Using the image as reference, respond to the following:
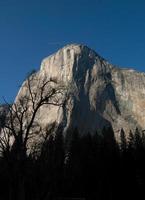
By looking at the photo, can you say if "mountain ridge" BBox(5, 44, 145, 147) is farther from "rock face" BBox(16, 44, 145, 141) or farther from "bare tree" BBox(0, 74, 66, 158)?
"bare tree" BBox(0, 74, 66, 158)

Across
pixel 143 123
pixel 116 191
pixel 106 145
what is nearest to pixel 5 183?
pixel 116 191

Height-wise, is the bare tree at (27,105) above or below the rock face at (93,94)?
below

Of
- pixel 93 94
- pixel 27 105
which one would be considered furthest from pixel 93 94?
pixel 27 105

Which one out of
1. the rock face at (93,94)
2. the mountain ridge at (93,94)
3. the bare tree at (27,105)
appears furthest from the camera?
the rock face at (93,94)

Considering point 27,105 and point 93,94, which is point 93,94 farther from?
point 27,105

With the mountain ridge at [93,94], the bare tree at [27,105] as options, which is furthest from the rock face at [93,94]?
the bare tree at [27,105]

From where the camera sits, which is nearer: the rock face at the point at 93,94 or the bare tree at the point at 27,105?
the bare tree at the point at 27,105

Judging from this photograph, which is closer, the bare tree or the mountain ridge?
the bare tree

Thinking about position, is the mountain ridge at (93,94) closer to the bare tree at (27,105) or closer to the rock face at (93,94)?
the rock face at (93,94)

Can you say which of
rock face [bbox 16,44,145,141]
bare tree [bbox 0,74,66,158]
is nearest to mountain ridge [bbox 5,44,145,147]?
rock face [bbox 16,44,145,141]

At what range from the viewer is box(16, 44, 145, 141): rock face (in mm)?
168250

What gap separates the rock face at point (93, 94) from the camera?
552 ft

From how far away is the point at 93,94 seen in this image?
591 feet

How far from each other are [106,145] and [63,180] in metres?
11.7
